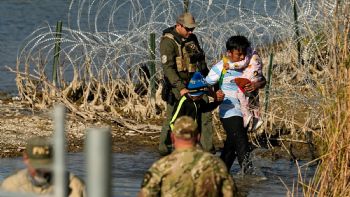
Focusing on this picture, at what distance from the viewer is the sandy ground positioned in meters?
13.0

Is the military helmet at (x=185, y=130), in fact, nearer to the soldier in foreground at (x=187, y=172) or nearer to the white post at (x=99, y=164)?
the soldier in foreground at (x=187, y=172)

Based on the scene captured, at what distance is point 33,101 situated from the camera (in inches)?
579

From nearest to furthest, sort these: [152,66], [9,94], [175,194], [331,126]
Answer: [175,194], [331,126], [152,66], [9,94]

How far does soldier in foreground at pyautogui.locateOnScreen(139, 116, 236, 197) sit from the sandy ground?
5.24m

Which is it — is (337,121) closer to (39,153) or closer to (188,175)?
(188,175)

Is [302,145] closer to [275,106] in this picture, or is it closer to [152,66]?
[275,106]

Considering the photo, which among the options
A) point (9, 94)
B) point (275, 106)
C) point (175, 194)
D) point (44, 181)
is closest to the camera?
point (44, 181)

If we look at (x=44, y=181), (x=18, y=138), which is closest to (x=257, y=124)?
(x=18, y=138)

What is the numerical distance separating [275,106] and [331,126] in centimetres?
408

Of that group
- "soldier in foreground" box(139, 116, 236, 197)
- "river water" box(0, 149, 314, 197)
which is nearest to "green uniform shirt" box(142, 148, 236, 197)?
"soldier in foreground" box(139, 116, 236, 197)

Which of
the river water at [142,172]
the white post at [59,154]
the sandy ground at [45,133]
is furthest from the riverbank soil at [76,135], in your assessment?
the white post at [59,154]

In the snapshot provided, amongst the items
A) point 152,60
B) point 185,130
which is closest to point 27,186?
point 185,130

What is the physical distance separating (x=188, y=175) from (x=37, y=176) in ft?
4.96

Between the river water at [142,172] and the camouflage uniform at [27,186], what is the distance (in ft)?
11.2
